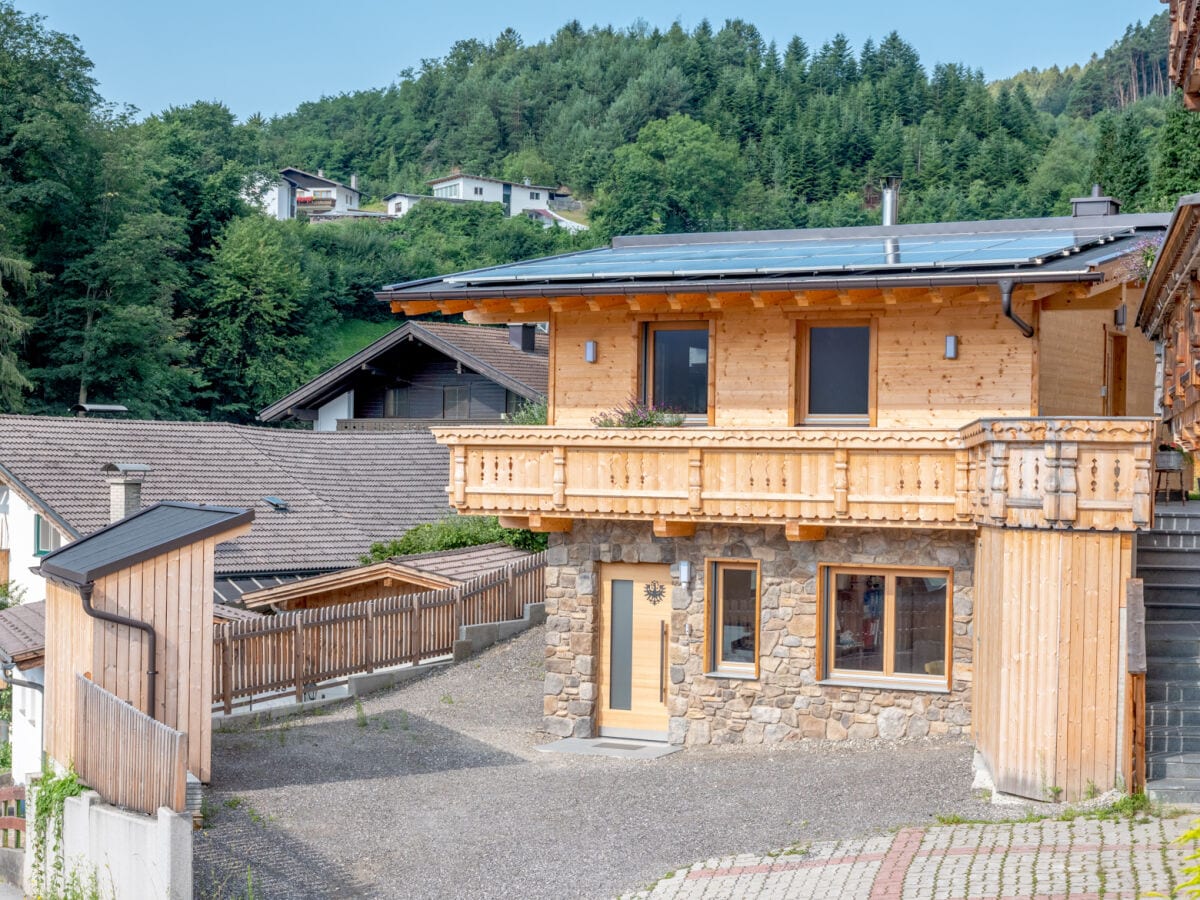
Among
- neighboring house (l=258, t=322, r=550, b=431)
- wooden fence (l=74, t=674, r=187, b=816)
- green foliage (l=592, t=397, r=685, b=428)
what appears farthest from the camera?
neighboring house (l=258, t=322, r=550, b=431)

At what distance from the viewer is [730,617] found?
19.3m

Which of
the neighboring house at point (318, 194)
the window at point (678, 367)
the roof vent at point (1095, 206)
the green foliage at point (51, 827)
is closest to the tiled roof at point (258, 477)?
the window at point (678, 367)

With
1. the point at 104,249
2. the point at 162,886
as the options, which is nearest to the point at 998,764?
the point at 162,886

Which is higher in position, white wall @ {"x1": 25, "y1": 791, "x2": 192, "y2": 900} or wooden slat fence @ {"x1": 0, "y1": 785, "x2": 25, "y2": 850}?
white wall @ {"x1": 25, "y1": 791, "x2": 192, "y2": 900}

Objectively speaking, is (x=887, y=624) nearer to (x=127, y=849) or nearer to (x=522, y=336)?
(x=522, y=336)

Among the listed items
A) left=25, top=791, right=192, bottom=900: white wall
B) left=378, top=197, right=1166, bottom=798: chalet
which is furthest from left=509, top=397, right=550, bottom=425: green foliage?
left=25, top=791, right=192, bottom=900: white wall

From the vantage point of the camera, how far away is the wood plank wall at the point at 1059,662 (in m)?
13.7

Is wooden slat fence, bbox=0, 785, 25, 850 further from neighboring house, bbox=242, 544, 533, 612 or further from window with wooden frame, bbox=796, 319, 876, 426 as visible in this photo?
window with wooden frame, bbox=796, 319, 876, 426

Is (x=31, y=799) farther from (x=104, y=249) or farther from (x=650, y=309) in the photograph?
(x=104, y=249)

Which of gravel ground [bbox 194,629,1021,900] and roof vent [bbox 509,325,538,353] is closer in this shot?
gravel ground [bbox 194,629,1021,900]

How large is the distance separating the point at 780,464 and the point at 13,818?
9.21 m

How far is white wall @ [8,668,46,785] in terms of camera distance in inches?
787

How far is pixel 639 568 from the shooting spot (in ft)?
65.4

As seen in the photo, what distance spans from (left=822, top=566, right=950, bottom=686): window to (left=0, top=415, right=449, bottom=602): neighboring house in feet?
40.9
